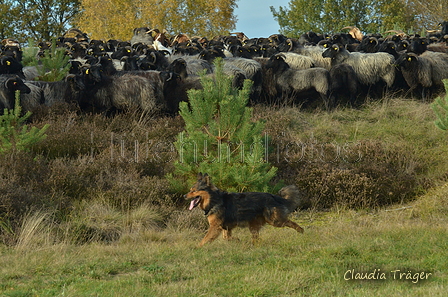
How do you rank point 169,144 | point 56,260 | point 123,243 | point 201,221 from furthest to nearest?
point 169,144 < point 201,221 < point 123,243 < point 56,260

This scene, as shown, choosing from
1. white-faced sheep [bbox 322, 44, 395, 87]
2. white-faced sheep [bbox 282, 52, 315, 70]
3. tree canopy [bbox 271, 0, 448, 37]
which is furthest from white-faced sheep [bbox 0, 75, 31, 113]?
tree canopy [bbox 271, 0, 448, 37]

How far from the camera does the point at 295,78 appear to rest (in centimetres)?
1745

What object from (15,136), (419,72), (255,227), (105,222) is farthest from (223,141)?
(419,72)

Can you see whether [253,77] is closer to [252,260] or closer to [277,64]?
[277,64]

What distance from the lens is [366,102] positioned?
17594mm

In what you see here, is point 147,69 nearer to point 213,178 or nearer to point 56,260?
point 213,178

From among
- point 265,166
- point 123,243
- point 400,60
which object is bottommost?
point 123,243

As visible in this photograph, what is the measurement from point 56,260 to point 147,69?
11560mm

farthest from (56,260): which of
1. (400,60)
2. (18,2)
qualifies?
(18,2)

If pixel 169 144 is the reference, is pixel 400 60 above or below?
above

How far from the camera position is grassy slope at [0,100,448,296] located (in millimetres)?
6258

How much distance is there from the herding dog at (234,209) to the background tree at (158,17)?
→ 2942 cm

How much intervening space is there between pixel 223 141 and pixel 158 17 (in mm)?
27350

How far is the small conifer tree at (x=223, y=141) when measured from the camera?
10.4 metres
